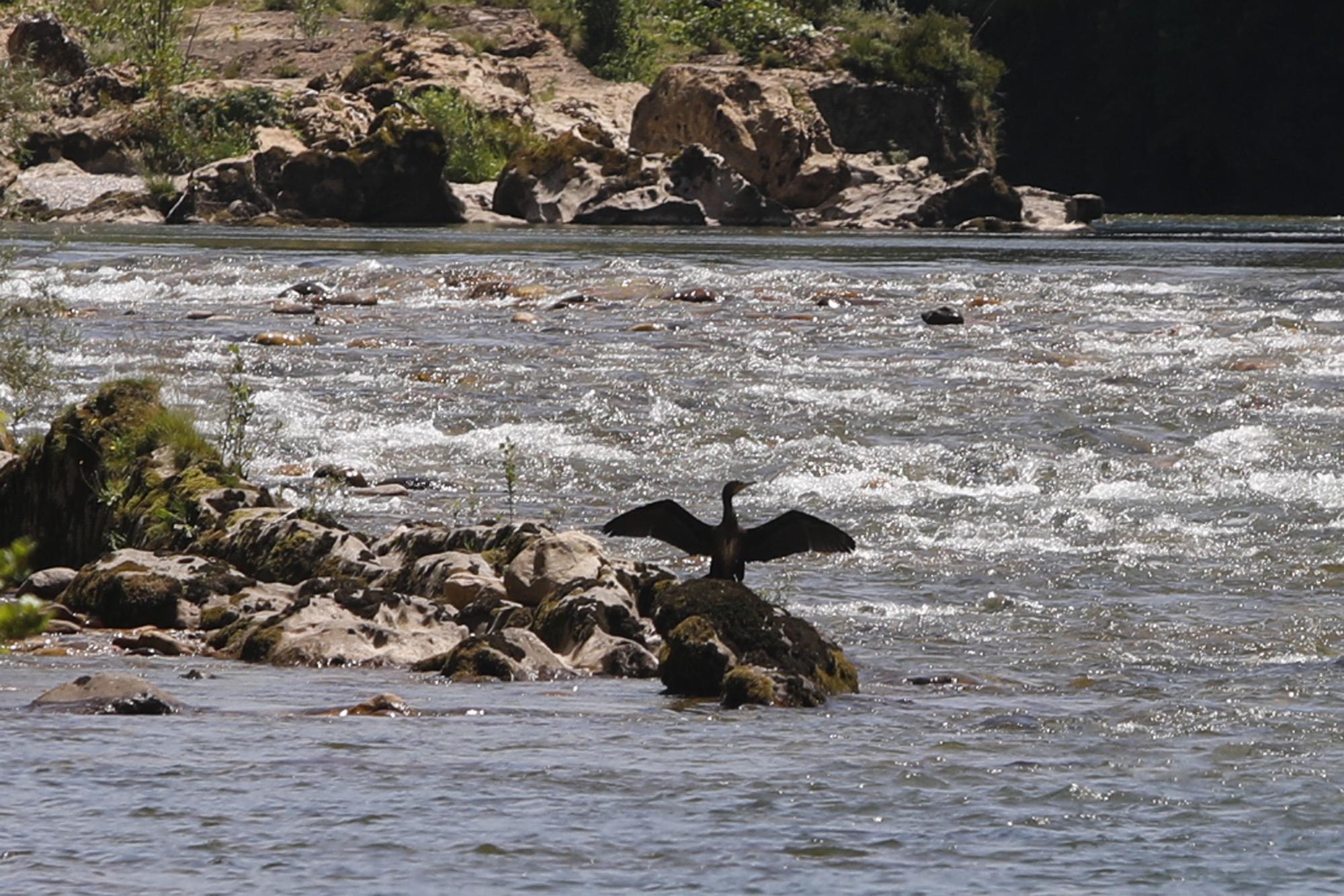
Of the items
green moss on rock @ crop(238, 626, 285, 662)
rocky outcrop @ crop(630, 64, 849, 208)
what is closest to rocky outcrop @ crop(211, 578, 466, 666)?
green moss on rock @ crop(238, 626, 285, 662)

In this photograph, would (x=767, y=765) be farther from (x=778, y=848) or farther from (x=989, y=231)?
(x=989, y=231)

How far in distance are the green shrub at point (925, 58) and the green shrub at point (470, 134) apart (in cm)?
960

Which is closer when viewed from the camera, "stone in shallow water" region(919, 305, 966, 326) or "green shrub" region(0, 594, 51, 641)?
"green shrub" region(0, 594, 51, 641)

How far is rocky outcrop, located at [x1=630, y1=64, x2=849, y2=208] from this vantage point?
4309 centimetres

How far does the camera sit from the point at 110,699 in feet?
20.6

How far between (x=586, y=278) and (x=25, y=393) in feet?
40.5

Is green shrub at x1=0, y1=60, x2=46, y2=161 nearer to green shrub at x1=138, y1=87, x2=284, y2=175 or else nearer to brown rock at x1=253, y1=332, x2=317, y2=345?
brown rock at x1=253, y1=332, x2=317, y2=345

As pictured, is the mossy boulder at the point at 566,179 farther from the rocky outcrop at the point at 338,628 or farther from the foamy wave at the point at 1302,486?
the rocky outcrop at the point at 338,628

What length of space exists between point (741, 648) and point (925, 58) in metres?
44.8

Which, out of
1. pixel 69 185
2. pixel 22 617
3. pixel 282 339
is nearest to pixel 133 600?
pixel 22 617

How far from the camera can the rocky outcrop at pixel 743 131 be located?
141 feet

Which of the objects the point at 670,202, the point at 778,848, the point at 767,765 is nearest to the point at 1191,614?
the point at 767,765

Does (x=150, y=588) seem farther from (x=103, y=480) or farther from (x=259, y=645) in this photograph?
(x=103, y=480)

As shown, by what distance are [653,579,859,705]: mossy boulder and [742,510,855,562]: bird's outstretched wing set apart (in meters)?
0.74
